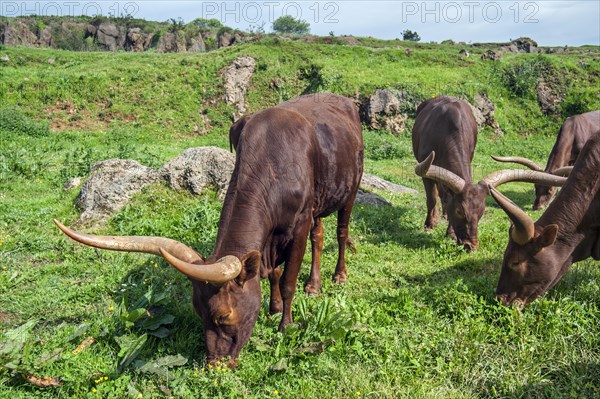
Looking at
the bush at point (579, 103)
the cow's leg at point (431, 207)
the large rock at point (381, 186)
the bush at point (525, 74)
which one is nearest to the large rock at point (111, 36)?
the bush at point (525, 74)

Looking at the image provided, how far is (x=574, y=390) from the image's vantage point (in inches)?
152

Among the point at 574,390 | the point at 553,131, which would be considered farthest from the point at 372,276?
the point at 553,131

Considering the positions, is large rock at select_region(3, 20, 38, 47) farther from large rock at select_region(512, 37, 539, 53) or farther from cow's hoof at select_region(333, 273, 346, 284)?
cow's hoof at select_region(333, 273, 346, 284)

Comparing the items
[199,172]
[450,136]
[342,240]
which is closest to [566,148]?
[450,136]

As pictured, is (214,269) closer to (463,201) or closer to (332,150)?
(332,150)

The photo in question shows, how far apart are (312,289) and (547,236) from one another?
8.78 ft

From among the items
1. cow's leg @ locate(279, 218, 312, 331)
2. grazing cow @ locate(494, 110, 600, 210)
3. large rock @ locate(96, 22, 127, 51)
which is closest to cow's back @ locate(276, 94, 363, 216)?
cow's leg @ locate(279, 218, 312, 331)

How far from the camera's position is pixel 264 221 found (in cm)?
438

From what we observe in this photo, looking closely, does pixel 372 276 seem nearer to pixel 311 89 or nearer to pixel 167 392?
pixel 167 392

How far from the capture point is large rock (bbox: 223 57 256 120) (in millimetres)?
20781

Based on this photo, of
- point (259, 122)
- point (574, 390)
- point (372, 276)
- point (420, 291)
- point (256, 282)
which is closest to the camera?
point (574, 390)

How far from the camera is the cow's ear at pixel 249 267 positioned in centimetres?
391

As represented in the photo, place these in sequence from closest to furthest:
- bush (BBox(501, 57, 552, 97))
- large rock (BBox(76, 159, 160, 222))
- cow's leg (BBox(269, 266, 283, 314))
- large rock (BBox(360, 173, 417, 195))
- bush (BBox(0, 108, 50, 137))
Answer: cow's leg (BBox(269, 266, 283, 314))
large rock (BBox(76, 159, 160, 222))
large rock (BBox(360, 173, 417, 195))
bush (BBox(0, 108, 50, 137))
bush (BBox(501, 57, 552, 97))

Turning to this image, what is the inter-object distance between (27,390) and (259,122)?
3.03 meters
